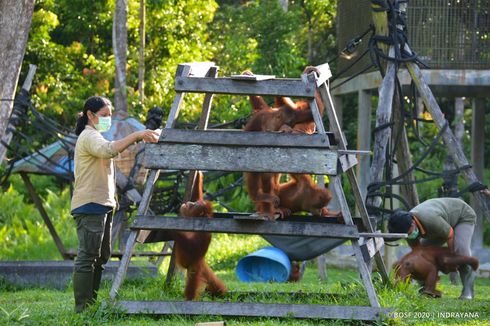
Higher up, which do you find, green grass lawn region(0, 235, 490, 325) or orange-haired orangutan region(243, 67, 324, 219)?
orange-haired orangutan region(243, 67, 324, 219)

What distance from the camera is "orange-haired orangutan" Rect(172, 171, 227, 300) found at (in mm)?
6316

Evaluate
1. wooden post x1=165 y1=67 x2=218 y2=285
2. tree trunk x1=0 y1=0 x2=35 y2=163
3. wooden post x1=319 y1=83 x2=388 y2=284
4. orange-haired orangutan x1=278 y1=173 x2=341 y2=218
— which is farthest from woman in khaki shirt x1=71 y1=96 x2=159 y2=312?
tree trunk x1=0 y1=0 x2=35 y2=163

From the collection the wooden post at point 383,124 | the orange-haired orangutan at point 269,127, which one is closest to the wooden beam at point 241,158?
the orange-haired orangutan at point 269,127

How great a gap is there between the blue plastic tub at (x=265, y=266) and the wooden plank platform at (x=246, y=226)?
4539 mm

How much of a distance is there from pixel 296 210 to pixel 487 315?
1.53m

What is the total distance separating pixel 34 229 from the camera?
535 inches

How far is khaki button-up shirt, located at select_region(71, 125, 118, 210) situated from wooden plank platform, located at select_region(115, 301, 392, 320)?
73 centimetres

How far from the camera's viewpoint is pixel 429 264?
8039 mm

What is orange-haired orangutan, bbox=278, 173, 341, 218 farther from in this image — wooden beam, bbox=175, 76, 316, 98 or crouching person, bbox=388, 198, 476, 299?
wooden beam, bbox=175, 76, 316, 98

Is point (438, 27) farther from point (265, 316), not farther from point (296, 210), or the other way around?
point (265, 316)

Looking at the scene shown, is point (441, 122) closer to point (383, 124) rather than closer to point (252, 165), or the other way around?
point (383, 124)

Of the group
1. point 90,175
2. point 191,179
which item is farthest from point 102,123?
point 191,179

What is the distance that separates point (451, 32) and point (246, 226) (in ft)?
18.8

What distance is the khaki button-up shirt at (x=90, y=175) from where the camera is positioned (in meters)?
6.04
